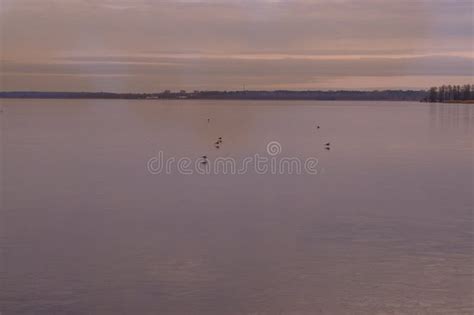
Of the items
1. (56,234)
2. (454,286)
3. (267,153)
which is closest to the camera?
(454,286)

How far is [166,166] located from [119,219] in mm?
5258

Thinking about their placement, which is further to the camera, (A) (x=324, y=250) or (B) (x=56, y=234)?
(B) (x=56, y=234)

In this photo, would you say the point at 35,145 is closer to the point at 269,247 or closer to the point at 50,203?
the point at 50,203

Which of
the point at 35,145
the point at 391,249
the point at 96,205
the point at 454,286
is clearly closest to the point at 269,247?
the point at 391,249

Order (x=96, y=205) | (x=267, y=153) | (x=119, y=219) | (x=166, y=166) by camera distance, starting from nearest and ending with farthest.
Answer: (x=119, y=219) < (x=96, y=205) < (x=166, y=166) < (x=267, y=153)

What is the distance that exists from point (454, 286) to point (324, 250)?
1471 mm

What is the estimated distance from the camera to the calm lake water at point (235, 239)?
224 inches

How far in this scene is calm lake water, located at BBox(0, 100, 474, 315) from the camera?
224 inches

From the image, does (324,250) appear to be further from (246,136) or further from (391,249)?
(246,136)

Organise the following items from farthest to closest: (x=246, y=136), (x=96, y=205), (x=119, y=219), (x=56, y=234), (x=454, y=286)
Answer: (x=246, y=136), (x=96, y=205), (x=119, y=219), (x=56, y=234), (x=454, y=286)

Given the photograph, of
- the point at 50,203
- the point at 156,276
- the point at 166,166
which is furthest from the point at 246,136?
the point at 156,276

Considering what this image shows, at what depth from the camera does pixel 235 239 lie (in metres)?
7.60

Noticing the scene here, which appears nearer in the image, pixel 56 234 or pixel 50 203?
pixel 56 234

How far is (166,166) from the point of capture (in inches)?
541
